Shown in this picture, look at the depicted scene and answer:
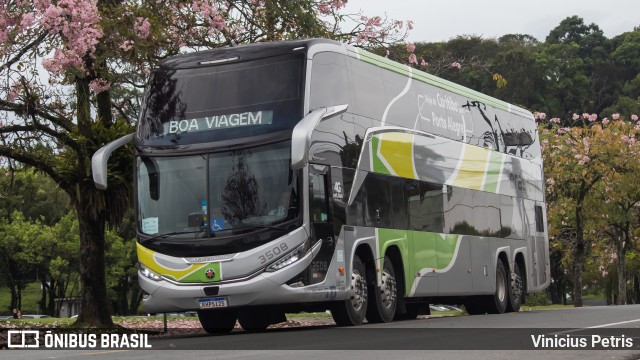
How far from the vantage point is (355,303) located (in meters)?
18.1

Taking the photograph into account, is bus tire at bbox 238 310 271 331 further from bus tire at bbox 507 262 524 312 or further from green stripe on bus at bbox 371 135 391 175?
bus tire at bbox 507 262 524 312

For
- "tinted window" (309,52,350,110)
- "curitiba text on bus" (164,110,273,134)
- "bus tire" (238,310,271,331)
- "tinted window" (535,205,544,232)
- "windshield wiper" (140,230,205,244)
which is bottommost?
"bus tire" (238,310,271,331)

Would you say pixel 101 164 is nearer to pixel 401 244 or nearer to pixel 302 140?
pixel 302 140

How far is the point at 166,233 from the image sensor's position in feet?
55.7

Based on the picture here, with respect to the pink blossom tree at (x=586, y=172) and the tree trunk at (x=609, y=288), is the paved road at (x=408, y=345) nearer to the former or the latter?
the pink blossom tree at (x=586, y=172)

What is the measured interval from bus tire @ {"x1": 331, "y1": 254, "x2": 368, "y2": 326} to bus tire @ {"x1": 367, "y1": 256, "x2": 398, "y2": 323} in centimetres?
37

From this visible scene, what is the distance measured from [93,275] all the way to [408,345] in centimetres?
982

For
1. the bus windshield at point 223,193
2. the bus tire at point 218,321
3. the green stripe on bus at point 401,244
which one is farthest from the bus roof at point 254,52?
the bus tire at point 218,321

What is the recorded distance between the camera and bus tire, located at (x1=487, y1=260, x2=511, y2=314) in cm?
2414

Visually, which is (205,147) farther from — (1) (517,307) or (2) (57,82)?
(1) (517,307)

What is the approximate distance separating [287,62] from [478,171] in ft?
24.5

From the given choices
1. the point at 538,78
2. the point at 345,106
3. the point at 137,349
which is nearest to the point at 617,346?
the point at 137,349

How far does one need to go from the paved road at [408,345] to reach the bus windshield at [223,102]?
3182 millimetres

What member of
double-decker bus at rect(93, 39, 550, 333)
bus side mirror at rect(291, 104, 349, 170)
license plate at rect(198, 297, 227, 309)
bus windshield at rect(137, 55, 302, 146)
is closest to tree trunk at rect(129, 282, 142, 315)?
double-decker bus at rect(93, 39, 550, 333)
